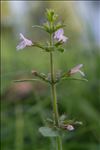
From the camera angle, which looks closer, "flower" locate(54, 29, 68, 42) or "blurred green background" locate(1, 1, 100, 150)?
"flower" locate(54, 29, 68, 42)

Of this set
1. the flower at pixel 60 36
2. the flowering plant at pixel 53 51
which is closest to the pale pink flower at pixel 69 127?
the flowering plant at pixel 53 51

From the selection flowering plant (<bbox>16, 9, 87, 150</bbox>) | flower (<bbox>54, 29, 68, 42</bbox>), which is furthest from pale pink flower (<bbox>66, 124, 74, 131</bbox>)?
flower (<bbox>54, 29, 68, 42</bbox>)

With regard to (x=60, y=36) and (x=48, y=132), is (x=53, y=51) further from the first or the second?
(x=48, y=132)

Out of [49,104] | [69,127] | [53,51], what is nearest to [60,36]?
[53,51]

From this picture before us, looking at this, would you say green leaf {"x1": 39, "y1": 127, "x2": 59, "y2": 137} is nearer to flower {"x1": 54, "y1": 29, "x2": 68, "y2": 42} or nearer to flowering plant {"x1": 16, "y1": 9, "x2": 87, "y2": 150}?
flowering plant {"x1": 16, "y1": 9, "x2": 87, "y2": 150}

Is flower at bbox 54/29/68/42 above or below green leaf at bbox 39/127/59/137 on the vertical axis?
above

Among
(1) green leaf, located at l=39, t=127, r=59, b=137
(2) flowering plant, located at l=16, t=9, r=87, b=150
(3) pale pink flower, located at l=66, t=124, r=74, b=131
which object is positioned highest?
(2) flowering plant, located at l=16, t=9, r=87, b=150

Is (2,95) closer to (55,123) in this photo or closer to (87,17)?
(87,17)

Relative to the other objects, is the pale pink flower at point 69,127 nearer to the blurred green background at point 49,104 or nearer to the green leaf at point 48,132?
the green leaf at point 48,132

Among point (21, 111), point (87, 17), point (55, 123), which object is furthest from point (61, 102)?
point (55, 123)

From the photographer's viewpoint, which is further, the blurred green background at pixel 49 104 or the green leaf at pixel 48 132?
the blurred green background at pixel 49 104

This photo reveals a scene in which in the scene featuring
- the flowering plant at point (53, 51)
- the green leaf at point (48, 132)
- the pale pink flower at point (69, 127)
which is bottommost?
the green leaf at point (48, 132)
